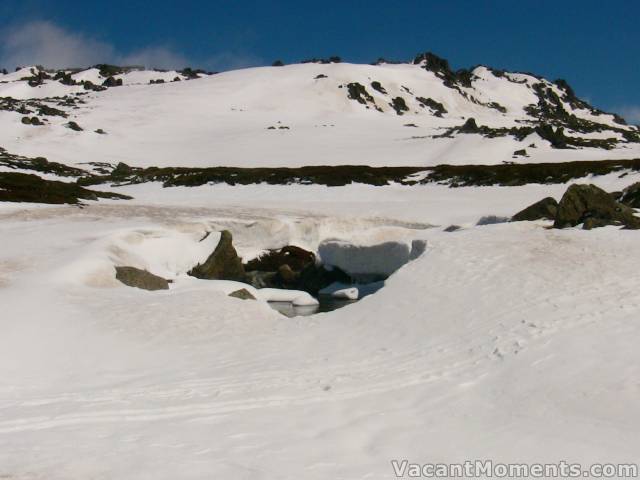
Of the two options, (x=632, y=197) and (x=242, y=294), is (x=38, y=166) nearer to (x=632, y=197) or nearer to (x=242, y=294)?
(x=242, y=294)

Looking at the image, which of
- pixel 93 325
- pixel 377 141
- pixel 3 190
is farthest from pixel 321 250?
pixel 377 141

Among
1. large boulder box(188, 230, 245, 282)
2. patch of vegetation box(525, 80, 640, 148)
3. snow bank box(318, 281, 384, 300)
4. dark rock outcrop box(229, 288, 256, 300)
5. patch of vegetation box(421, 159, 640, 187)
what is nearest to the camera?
dark rock outcrop box(229, 288, 256, 300)

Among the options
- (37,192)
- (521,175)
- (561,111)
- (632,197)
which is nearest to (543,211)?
(632,197)

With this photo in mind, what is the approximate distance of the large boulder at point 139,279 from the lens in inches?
682

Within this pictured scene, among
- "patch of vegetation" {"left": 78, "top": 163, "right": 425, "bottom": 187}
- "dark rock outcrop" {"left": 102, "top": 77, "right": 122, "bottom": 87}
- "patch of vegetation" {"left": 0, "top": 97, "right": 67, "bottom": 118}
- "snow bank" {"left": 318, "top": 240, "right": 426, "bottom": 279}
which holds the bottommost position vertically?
"snow bank" {"left": 318, "top": 240, "right": 426, "bottom": 279}

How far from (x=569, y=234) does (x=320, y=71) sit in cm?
13817

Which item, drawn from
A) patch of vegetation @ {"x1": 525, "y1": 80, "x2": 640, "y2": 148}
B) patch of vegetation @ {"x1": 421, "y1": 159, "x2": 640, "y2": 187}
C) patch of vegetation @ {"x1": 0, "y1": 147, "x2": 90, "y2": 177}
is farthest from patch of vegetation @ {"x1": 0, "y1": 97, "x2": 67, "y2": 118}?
patch of vegetation @ {"x1": 525, "y1": 80, "x2": 640, "y2": 148}

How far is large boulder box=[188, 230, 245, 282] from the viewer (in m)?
22.1

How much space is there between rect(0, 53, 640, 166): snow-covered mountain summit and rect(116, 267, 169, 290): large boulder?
181ft

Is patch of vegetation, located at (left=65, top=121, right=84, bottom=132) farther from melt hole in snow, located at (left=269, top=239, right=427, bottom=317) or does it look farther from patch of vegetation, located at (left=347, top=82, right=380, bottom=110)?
melt hole in snow, located at (left=269, top=239, right=427, bottom=317)

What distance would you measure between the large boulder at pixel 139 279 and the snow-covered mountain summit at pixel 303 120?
55254 mm

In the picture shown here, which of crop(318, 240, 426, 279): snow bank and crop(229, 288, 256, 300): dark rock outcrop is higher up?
crop(318, 240, 426, 279): snow bank

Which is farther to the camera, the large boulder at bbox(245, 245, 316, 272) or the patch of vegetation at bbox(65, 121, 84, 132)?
the patch of vegetation at bbox(65, 121, 84, 132)

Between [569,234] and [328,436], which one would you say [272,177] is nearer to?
[569,234]
